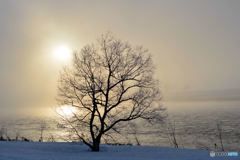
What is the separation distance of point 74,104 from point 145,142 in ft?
65.9

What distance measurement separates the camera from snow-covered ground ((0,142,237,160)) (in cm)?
1692

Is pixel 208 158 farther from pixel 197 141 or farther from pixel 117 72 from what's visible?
pixel 197 141

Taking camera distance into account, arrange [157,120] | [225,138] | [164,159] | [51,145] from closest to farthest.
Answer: [164,159] < [157,120] < [51,145] < [225,138]

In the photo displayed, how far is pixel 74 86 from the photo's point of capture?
821 inches

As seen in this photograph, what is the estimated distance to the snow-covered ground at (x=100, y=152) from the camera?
16922 mm

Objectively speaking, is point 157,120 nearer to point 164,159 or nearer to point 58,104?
point 164,159

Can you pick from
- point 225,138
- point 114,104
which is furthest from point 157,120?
point 225,138

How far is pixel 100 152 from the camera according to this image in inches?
774

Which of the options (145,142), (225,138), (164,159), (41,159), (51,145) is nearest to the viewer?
(41,159)

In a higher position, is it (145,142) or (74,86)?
(74,86)

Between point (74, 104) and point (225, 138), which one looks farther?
point (225, 138)

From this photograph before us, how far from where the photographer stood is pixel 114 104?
69.0 feet

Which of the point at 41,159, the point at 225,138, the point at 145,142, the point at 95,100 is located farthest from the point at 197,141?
the point at 41,159

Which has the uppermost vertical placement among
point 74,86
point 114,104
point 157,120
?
point 74,86
